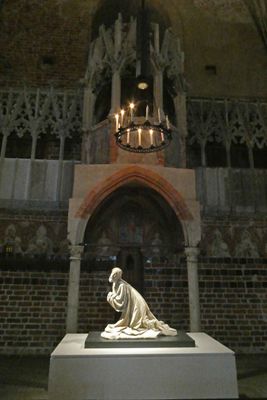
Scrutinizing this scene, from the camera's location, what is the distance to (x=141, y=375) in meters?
4.09

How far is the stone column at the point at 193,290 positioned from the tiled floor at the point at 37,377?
1.12 meters

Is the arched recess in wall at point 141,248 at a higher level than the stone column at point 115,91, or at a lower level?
lower

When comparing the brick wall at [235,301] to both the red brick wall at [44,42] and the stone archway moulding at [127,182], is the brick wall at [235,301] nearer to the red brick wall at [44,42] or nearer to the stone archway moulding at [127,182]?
the stone archway moulding at [127,182]

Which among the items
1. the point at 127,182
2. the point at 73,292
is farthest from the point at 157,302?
the point at 127,182

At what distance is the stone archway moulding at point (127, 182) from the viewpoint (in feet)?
22.7

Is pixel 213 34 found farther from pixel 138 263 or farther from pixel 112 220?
pixel 138 263

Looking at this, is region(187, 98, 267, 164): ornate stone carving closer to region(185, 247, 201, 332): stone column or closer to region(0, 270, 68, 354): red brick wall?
region(185, 247, 201, 332): stone column

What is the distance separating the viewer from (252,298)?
8133mm

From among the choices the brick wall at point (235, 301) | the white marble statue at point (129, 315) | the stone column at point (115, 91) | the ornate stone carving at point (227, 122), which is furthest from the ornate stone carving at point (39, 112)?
the white marble statue at point (129, 315)

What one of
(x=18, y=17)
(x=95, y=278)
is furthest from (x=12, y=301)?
(x=18, y=17)

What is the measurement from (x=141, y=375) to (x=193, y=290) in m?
3.01

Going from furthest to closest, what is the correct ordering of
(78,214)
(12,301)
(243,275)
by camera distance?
(243,275) < (12,301) < (78,214)

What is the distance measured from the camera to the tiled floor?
15.5 ft

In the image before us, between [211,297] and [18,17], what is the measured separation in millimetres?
11007
